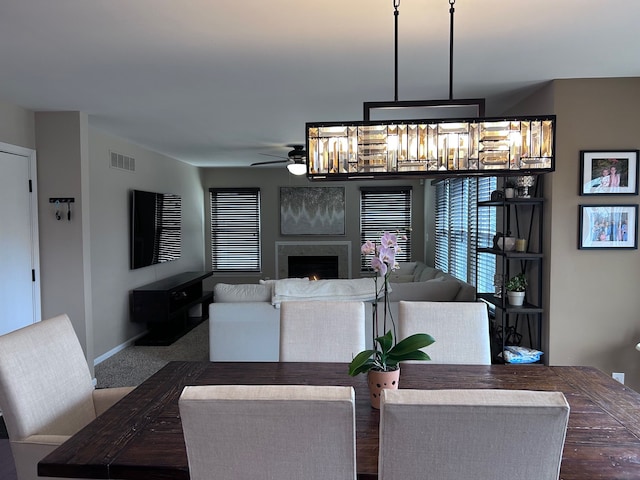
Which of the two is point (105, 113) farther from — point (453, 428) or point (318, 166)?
point (453, 428)

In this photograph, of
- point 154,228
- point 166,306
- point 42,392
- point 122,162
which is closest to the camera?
point 42,392

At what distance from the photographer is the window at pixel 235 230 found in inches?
321

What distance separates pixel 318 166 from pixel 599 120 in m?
2.45

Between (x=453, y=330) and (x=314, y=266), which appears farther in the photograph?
(x=314, y=266)

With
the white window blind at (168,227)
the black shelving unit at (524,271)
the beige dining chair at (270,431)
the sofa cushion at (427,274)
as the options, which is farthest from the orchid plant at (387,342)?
the white window blind at (168,227)

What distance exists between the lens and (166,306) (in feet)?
17.7

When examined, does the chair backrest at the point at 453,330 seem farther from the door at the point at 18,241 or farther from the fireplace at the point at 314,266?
the fireplace at the point at 314,266

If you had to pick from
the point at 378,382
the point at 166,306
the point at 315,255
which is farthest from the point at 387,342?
the point at 315,255

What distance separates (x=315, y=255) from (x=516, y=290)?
4830 millimetres

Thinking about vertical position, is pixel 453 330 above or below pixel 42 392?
above

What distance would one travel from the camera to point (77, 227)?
4.02 meters

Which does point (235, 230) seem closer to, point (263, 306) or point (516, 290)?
point (263, 306)

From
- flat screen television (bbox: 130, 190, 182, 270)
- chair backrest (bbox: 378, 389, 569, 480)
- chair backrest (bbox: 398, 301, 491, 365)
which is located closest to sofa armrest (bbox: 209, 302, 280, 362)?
chair backrest (bbox: 398, 301, 491, 365)

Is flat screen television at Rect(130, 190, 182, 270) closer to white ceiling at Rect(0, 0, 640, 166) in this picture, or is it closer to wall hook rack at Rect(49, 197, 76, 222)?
wall hook rack at Rect(49, 197, 76, 222)
